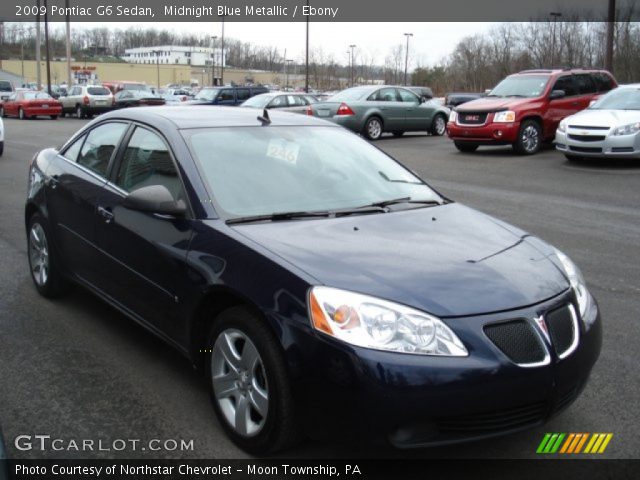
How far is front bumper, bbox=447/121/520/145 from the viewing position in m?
15.6

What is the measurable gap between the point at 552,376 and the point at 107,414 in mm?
2117

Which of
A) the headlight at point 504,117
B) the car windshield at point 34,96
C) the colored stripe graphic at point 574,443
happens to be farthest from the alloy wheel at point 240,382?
the car windshield at point 34,96

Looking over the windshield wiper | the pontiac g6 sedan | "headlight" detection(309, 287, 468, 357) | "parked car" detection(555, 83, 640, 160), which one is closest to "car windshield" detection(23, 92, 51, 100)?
"parked car" detection(555, 83, 640, 160)

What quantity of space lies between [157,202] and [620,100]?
1305cm

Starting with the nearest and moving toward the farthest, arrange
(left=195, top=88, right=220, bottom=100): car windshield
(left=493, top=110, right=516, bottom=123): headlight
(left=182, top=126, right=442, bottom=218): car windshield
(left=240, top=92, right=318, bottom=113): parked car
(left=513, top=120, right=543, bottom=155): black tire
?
(left=182, top=126, right=442, bottom=218): car windshield → (left=493, top=110, right=516, bottom=123): headlight → (left=513, top=120, right=543, bottom=155): black tire → (left=240, top=92, right=318, bottom=113): parked car → (left=195, top=88, right=220, bottom=100): car windshield

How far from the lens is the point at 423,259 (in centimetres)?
319

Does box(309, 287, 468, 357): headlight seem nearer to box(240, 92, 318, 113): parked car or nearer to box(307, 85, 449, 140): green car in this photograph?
box(307, 85, 449, 140): green car

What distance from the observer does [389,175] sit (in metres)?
4.40

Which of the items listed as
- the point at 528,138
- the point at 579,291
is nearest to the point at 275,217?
the point at 579,291

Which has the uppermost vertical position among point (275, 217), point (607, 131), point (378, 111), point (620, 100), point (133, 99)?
point (133, 99)

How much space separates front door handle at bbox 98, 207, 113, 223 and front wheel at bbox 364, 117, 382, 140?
1611 cm

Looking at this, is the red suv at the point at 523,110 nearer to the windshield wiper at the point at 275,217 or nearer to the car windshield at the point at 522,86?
the car windshield at the point at 522,86

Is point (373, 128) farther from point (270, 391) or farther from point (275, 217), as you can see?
point (270, 391)

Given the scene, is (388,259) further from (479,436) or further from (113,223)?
(113,223)
